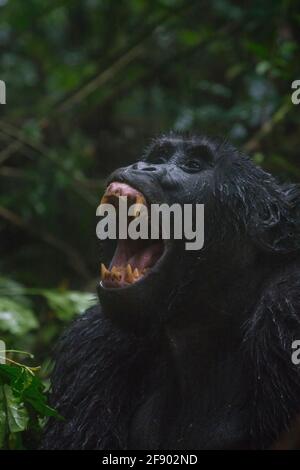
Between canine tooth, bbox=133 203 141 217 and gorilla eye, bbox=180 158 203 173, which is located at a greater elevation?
gorilla eye, bbox=180 158 203 173

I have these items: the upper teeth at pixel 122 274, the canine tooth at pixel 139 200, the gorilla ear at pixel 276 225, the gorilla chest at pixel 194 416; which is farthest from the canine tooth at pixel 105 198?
the gorilla chest at pixel 194 416

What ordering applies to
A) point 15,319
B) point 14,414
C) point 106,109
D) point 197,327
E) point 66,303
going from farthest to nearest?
1. point 106,109
2. point 66,303
3. point 15,319
4. point 197,327
5. point 14,414

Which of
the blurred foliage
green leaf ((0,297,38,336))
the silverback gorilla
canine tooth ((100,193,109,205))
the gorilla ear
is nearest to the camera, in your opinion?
the silverback gorilla

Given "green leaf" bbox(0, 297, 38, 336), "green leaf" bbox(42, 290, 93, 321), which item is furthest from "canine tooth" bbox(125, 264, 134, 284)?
"green leaf" bbox(42, 290, 93, 321)

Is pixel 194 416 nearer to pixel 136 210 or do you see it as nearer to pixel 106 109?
pixel 136 210

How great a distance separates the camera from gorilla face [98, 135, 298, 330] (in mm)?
3316

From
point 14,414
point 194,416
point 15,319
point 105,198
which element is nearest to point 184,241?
point 105,198

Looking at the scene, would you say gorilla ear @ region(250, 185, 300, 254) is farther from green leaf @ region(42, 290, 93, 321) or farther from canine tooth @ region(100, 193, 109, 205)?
green leaf @ region(42, 290, 93, 321)

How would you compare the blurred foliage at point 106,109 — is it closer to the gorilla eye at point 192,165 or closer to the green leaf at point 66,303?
the green leaf at point 66,303

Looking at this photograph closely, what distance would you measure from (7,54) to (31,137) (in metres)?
2.27

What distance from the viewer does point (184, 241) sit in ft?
11.2

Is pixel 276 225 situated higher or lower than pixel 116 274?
higher

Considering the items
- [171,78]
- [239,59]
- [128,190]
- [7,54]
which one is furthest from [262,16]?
[128,190]

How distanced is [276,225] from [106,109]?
14.4ft
